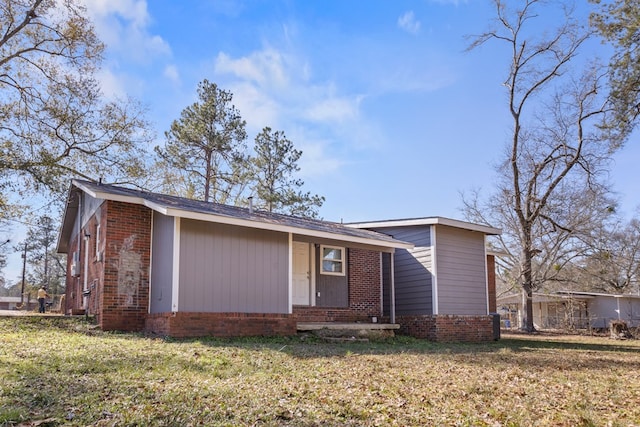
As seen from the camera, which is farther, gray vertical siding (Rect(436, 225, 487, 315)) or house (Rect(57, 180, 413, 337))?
gray vertical siding (Rect(436, 225, 487, 315))

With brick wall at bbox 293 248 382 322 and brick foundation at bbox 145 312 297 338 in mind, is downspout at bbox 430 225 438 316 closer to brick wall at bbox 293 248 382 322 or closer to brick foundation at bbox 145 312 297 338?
brick wall at bbox 293 248 382 322

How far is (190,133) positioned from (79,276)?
1386cm

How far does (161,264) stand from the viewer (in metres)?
10.4

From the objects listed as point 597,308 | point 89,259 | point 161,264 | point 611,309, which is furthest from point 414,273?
point 611,309

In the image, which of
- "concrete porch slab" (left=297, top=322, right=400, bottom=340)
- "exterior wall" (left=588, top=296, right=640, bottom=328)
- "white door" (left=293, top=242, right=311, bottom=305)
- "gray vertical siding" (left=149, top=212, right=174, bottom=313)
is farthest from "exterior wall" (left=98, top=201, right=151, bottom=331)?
"exterior wall" (left=588, top=296, right=640, bottom=328)

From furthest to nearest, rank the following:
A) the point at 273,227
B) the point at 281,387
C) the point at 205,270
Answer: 1. the point at 273,227
2. the point at 205,270
3. the point at 281,387

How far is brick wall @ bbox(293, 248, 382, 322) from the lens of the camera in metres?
14.3

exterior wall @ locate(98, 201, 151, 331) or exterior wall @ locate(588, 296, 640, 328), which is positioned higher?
exterior wall @ locate(98, 201, 151, 331)

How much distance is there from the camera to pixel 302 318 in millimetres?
13211

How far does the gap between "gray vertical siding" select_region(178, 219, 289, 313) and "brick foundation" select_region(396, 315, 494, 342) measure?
169 inches

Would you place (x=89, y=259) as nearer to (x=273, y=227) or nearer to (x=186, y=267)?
(x=186, y=267)

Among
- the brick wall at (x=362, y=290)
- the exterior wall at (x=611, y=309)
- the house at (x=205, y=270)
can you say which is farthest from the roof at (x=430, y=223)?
the exterior wall at (x=611, y=309)

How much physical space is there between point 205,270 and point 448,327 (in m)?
6.91

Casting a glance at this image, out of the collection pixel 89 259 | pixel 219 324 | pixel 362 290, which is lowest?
pixel 219 324
